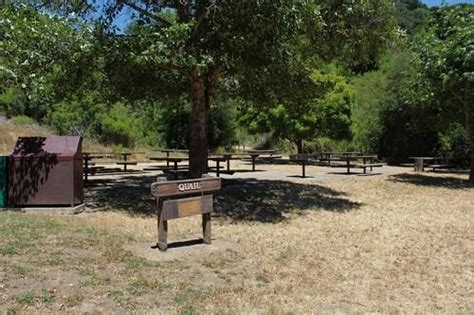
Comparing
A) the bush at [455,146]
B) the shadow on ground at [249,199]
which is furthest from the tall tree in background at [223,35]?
the bush at [455,146]

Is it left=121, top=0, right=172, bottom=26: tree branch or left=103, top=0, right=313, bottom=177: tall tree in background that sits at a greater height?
left=121, top=0, right=172, bottom=26: tree branch

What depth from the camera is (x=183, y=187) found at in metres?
8.21

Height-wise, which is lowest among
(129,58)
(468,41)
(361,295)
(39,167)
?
(361,295)

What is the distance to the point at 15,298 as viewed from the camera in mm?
5422

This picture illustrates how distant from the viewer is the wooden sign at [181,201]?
7.93 metres

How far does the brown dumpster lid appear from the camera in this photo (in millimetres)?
11102

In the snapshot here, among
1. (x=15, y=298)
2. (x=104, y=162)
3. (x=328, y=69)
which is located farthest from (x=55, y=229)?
(x=328, y=69)

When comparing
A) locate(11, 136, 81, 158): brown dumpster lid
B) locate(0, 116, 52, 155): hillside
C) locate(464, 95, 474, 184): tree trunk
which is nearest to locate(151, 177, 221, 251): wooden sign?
locate(11, 136, 81, 158): brown dumpster lid

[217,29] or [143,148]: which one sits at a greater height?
[217,29]

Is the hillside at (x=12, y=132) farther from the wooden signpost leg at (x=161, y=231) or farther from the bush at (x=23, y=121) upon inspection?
the wooden signpost leg at (x=161, y=231)

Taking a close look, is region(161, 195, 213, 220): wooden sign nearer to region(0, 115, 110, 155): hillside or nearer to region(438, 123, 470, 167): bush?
region(438, 123, 470, 167): bush

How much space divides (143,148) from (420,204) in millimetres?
23923

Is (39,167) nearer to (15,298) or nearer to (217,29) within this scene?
(217,29)

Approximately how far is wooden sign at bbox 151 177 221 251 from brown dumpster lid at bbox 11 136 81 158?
3.62m
